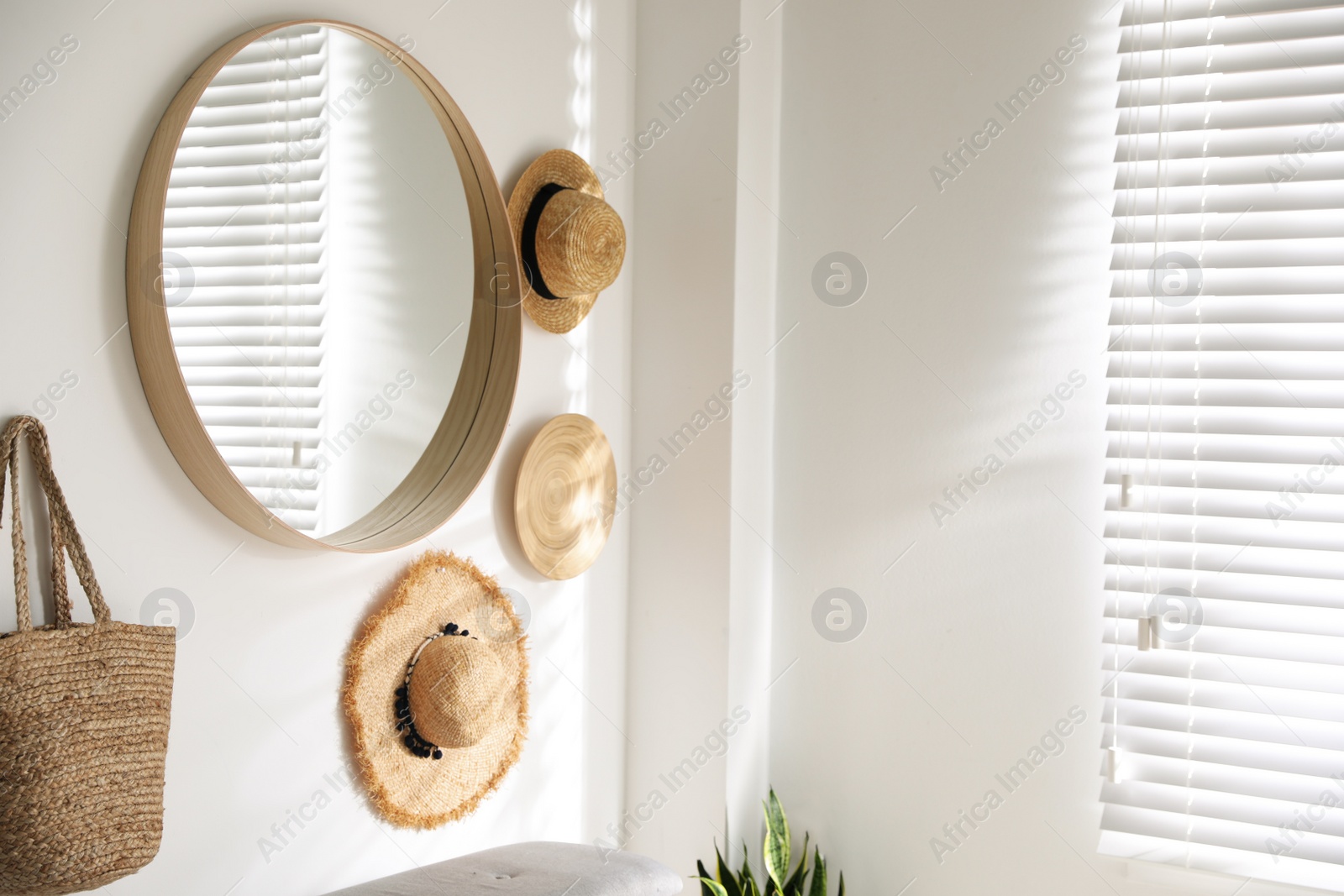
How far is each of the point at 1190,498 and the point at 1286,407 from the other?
0.72 feet

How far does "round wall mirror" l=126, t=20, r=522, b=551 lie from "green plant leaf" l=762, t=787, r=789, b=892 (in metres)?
0.99

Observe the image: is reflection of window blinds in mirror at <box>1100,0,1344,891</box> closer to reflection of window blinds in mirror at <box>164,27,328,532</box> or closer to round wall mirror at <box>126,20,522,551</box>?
round wall mirror at <box>126,20,522,551</box>

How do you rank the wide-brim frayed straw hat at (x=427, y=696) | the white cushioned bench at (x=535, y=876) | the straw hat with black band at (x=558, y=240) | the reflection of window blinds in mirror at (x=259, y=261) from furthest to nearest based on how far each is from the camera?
the straw hat with black band at (x=558, y=240), the wide-brim frayed straw hat at (x=427, y=696), the white cushioned bench at (x=535, y=876), the reflection of window blinds in mirror at (x=259, y=261)

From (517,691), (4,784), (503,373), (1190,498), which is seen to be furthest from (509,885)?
(1190,498)

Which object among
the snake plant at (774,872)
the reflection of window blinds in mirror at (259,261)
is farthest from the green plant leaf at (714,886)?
the reflection of window blinds in mirror at (259,261)

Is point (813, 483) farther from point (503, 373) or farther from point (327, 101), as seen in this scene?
point (327, 101)

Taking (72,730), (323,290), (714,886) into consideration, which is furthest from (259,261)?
(714,886)

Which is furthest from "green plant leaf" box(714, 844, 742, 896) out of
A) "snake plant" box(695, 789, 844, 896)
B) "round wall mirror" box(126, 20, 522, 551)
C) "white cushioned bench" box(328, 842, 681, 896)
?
"round wall mirror" box(126, 20, 522, 551)

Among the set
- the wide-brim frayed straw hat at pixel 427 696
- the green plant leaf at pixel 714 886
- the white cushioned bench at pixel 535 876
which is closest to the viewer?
the white cushioned bench at pixel 535 876

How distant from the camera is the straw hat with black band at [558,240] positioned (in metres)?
1.62

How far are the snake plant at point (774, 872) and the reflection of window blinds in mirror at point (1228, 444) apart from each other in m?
0.56

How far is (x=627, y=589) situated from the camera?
1.99 m

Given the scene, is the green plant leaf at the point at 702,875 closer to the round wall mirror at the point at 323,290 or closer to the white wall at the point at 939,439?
the white wall at the point at 939,439

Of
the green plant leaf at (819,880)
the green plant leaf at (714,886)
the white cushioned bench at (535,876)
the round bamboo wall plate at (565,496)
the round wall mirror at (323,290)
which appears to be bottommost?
the green plant leaf at (819,880)
